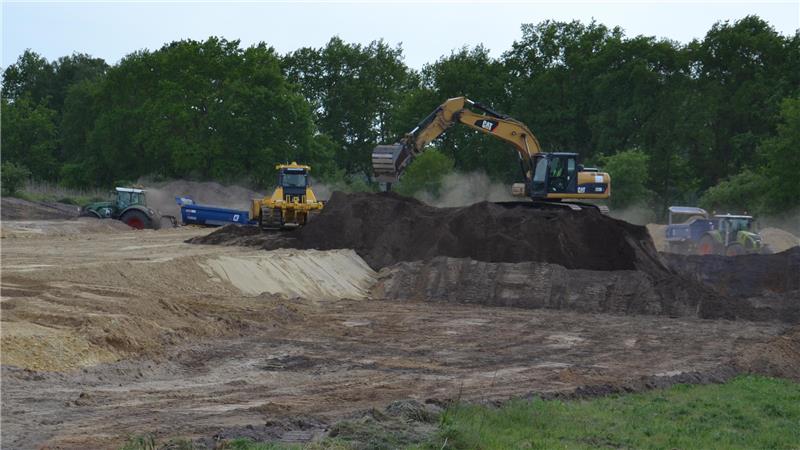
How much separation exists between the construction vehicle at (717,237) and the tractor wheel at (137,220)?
891 inches

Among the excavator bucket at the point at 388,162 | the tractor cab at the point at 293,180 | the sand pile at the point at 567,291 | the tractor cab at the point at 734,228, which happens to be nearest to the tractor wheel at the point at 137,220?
the tractor cab at the point at 293,180

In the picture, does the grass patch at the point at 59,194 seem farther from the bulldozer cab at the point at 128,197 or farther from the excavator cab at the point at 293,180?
the excavator cab at the point at 293,180

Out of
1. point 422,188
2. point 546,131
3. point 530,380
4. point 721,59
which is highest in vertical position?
point 721,59

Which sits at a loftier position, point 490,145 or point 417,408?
point 490,145

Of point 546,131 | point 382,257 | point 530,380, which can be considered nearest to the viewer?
point 530,380

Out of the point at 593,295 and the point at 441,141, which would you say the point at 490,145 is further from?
the point at 593,295

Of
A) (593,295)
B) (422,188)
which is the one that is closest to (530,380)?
(593,295)

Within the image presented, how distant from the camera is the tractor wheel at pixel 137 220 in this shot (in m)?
47.2

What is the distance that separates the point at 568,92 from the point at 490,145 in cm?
656

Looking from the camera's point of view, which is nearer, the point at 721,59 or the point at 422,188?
the point at 422,188

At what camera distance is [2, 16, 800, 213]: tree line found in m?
66.3

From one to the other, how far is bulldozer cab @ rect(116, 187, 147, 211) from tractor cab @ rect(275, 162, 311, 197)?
11763 millimetres

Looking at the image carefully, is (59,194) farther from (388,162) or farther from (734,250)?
(734,250)

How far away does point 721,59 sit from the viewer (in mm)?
67812
